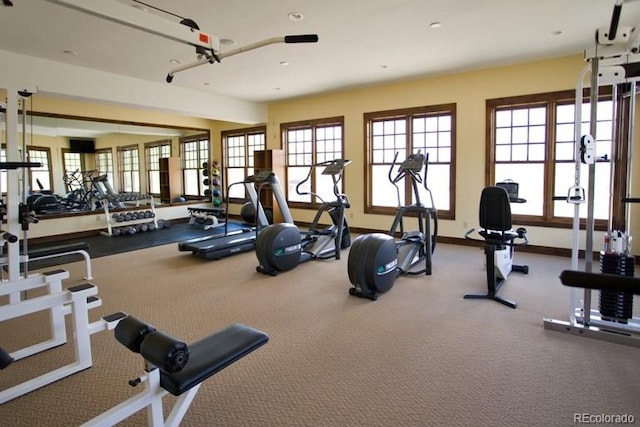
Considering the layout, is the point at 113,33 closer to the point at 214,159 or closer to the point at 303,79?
the point at 303,79

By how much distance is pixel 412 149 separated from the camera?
274 inches

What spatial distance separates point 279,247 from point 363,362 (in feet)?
7.66

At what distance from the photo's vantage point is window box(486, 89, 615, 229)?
538cm

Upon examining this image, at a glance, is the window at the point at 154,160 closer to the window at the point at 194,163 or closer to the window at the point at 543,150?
the window at the point at 194,163

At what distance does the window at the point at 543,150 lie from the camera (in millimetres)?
5383

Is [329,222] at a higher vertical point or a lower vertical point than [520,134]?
lower

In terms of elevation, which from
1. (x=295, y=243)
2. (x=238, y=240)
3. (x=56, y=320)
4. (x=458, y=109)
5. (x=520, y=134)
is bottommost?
(x=56, y=320)

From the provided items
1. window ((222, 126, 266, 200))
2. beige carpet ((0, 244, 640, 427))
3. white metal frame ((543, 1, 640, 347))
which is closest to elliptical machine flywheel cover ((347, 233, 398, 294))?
beige carpet ((0, 244, 640, 427))

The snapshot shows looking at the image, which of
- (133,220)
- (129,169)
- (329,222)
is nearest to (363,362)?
(329,222)

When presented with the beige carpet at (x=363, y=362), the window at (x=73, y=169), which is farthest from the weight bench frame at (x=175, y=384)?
the window at (x=73, y=169)

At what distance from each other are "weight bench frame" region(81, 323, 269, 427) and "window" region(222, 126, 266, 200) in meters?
8.11

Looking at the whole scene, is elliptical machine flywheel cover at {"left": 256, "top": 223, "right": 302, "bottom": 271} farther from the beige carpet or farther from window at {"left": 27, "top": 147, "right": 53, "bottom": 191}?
window at {"left": 27, "top": 147, "right": 53, "bottom": 191}

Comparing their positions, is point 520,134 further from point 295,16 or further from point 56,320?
point 56,320

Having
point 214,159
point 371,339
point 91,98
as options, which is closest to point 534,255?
point 371,339
